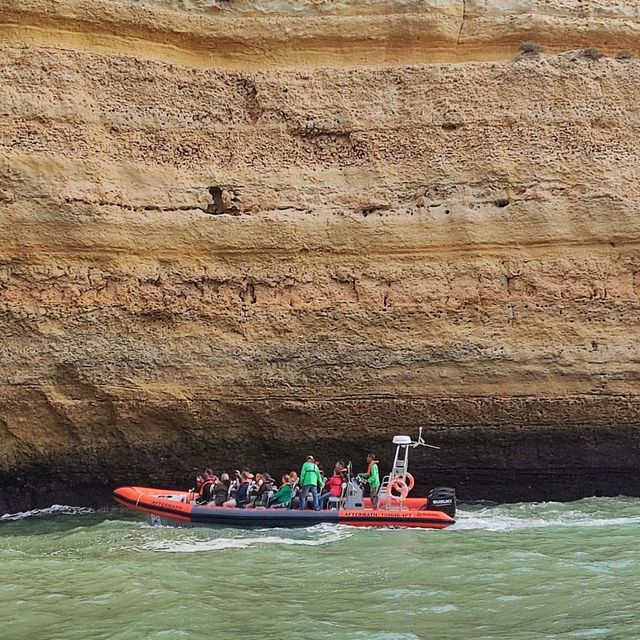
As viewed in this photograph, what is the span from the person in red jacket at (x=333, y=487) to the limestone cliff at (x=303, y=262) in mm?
789

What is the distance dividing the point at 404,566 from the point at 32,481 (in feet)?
21.1

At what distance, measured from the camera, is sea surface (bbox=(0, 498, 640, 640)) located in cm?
695

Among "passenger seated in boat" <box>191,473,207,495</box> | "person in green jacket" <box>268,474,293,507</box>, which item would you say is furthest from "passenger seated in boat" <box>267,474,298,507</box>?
"passenger seated in boat" <box>191,473,207,495</box>

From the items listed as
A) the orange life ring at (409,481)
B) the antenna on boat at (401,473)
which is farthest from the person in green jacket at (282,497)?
the orange life ring at (409,481)

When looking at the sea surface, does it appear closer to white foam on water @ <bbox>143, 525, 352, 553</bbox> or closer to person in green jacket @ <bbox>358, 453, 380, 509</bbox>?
white foam on water @ <bbox>143, 525, 352, 553</bbox>

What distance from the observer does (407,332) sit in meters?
13.1

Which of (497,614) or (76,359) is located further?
(76,359)

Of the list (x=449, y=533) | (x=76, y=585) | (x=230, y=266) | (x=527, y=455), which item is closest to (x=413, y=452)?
(x=527, y=455)

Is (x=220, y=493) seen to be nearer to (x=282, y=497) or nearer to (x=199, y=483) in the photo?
(x=199, y=483)

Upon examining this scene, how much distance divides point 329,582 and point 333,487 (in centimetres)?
399

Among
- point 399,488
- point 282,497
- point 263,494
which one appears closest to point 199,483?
point 263,494

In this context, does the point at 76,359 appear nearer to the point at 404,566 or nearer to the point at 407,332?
the point at 407,332

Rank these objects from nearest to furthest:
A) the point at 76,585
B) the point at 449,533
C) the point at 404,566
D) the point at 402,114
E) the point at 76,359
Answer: the point at 76,585
the point at 404,566
the point at 449,533
the point at 76,359
the point at 402,114

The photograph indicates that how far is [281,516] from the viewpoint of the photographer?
11.7 meters
